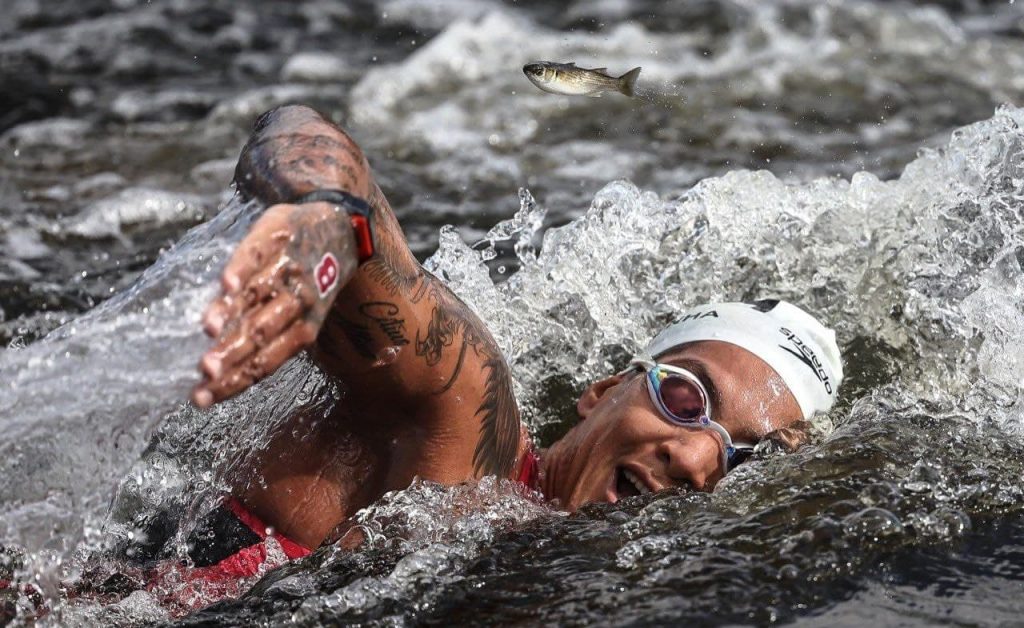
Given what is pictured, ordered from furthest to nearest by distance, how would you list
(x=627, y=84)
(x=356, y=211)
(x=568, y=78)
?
(x=627, y=84)
(x=568, y=78)
(x=356, y=211)

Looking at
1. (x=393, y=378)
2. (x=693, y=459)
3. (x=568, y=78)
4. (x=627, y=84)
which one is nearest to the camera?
(x=393, y=378)

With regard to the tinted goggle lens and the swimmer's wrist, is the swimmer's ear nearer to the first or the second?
the tinted goggle lens

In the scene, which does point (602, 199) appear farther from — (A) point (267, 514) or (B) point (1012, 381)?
(A) point (267, 514)

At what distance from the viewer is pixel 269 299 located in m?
2.81

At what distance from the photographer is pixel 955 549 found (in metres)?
4.06

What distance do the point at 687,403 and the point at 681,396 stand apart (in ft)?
0.11

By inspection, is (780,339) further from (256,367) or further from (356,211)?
(256,367)

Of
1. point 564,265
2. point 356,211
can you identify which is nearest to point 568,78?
point 564,265

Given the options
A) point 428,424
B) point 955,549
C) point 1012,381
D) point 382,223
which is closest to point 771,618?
point 955,549

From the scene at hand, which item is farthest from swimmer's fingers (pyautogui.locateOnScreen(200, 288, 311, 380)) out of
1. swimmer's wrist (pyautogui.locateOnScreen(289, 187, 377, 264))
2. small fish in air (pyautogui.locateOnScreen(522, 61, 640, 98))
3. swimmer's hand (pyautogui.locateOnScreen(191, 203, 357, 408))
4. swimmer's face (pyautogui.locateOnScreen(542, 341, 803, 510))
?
small fish in air (pyautogui.locateOnScreen(522, 61, 640, 98))

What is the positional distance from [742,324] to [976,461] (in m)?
0.92

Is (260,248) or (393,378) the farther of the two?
(393,378)

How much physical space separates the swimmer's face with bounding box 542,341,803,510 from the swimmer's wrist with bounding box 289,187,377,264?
5.01 ft

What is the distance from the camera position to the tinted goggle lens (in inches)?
174
